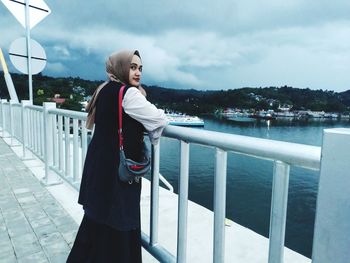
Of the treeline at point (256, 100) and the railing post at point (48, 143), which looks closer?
the railing post at point (48, 143)

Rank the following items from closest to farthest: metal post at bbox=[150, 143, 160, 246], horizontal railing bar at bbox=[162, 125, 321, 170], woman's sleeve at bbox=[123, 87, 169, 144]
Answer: horizontal railing bar at bbox=[162, 125, 321, 170] < woman's sleeve at bbox=[123, 87, 169, 144] < metal post at bbox=[150, 143, 160, 246]

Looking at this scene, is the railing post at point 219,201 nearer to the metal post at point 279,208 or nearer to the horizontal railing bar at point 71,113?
the metal post at point 279,208

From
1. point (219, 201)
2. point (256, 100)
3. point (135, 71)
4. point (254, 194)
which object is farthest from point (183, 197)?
point (256, 100)

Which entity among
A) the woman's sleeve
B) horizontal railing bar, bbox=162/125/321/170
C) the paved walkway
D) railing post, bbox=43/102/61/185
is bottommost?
the paved walkway

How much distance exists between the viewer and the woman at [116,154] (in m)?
1.50

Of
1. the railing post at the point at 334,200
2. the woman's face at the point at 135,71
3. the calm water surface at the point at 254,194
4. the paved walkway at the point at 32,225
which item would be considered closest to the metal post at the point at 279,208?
the railing post at the point at 334,200

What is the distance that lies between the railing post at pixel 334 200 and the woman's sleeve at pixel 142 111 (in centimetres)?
89

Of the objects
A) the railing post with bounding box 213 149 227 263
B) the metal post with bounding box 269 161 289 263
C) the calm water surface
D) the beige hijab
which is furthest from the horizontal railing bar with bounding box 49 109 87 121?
the calm water surface

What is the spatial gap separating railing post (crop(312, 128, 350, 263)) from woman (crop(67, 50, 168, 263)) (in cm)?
90

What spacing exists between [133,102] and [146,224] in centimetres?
277

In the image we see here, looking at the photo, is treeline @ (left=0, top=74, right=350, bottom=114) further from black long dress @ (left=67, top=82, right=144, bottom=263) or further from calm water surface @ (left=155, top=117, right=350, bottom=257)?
black long dress @ (left=67, top=82, right=144, bottom=263)

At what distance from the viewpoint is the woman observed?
150 centimetres

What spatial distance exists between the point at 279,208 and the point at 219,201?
1.08 feet

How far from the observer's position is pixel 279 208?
3.13 feet
